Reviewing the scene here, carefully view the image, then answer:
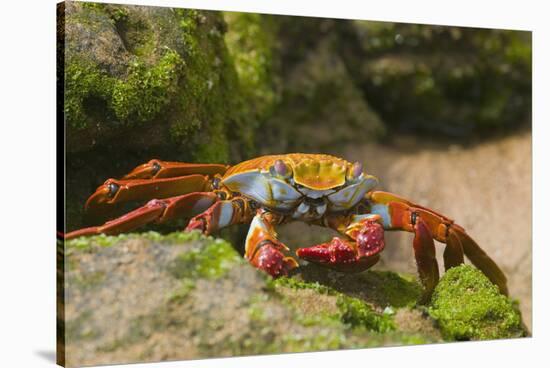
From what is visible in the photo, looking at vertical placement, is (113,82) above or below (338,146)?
above

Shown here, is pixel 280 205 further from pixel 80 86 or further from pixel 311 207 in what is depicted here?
pixel 80 86

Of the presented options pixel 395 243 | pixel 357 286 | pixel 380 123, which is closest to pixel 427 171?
pixel 380 123

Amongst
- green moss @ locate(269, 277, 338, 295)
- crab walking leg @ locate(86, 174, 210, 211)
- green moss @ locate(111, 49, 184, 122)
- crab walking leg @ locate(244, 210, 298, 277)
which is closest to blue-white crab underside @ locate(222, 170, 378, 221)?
crab walking leg @ locate(244, 210, 298, 277)

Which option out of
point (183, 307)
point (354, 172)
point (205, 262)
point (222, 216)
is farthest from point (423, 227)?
point (183, 307)

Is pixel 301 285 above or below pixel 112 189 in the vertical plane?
below

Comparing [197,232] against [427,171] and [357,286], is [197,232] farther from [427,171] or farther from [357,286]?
[427,171]

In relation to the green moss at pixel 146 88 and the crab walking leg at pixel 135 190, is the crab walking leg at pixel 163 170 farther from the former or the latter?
the green moss at pixel 146 88
